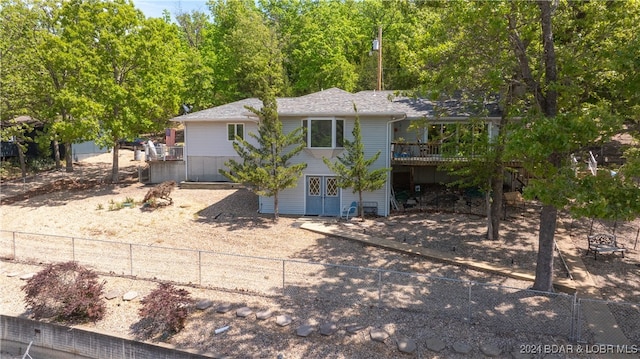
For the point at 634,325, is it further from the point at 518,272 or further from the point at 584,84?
the point at 584,84

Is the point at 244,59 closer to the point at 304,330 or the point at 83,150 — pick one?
the point at 83,150

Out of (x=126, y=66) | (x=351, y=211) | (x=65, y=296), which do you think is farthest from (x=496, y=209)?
(x=126, y=66)

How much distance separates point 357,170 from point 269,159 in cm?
384

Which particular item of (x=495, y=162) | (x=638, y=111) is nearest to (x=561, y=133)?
(x=638, y=111)

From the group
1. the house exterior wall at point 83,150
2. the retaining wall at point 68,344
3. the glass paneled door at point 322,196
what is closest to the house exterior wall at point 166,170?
the glass paneled door at point 322,196

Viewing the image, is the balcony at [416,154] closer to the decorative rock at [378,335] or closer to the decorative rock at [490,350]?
the decorative rock at [378,335]

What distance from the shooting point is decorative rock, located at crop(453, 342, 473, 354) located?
29.2 ft

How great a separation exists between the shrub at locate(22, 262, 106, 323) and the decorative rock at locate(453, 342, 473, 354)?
28.7 feet

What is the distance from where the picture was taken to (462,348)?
8969mm

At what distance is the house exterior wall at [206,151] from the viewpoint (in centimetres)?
2614

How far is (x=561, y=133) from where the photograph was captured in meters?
9.02

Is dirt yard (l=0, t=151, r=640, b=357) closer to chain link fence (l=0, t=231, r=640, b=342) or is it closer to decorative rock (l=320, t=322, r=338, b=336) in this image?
chain link fence (l=0, t=231, r=640, b=342)

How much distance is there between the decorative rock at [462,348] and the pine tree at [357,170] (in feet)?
31.3

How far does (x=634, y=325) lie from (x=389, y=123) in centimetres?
1186
